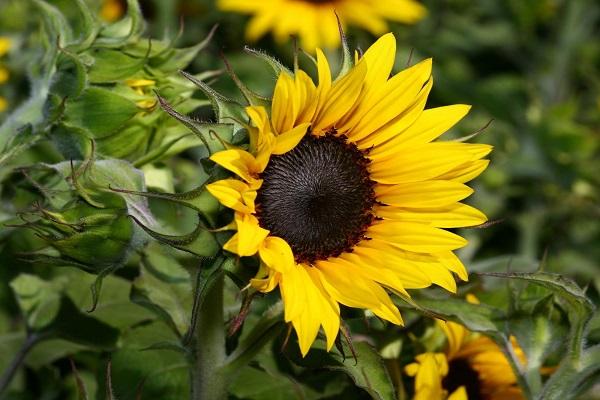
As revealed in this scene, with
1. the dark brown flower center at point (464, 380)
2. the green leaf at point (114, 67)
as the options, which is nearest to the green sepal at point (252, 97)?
the green leaf at point (114, 67)

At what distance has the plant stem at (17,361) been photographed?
1570 millimetres

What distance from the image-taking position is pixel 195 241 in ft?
3.75

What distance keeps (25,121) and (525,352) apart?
772 mm

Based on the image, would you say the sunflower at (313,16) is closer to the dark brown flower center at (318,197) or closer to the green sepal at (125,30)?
the green sepal at (125,30)

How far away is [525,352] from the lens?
54.9 inches

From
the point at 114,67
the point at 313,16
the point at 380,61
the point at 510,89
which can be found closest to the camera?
the point at 380,61

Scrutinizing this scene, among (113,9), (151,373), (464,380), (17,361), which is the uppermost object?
(464,380)

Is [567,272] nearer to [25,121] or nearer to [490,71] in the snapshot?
[490,71]

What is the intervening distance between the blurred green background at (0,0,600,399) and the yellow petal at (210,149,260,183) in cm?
81

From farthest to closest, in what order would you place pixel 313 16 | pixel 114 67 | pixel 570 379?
1. pixel 313 16
2. pixel 114 67
3. pixel 570 379

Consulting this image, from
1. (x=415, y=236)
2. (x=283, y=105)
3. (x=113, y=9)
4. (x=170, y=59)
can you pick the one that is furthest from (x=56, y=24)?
(x=113, y=9)

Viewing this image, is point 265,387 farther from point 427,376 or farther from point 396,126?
point 396,126

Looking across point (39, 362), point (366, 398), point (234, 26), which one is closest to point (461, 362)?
point (366, 398)

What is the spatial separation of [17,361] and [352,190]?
0.63 m
